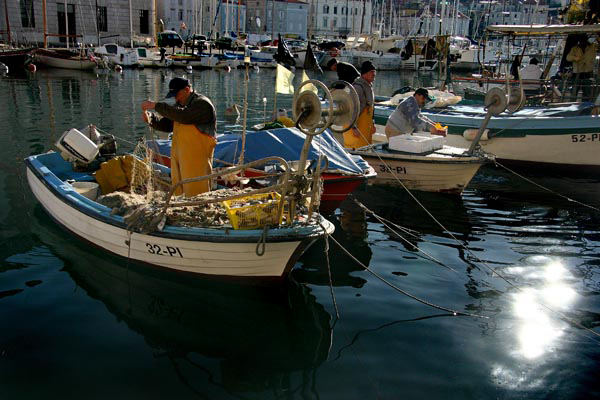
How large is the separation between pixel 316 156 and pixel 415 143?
295cm

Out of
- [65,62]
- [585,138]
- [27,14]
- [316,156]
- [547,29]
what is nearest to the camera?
[316,156]

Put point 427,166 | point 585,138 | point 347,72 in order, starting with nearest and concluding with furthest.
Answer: point 427,166, point 347,72, point 585,138

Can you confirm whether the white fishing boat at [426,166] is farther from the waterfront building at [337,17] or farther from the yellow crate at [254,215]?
the waterfront building at [337,17]

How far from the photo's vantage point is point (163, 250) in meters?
6.93

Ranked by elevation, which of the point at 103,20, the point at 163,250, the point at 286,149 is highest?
the point at 103,20

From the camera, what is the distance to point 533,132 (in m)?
14.3

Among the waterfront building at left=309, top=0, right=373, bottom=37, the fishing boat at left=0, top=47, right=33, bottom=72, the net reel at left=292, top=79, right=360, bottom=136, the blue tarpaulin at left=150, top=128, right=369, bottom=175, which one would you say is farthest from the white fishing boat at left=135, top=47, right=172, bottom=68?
the waterfront building at left=309, top=0, right=373, bottom=37

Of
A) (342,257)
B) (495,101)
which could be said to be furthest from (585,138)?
(342,257)

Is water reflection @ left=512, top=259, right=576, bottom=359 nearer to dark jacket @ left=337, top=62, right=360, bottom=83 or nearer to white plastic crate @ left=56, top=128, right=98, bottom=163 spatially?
dark jacket @ left=337, top=62, right=360, bottom=83

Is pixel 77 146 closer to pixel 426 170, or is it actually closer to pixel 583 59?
pixel 426 170

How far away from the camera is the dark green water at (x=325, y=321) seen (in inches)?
205

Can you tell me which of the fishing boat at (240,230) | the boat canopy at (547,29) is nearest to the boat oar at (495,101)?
the boat canopy at (547,29)

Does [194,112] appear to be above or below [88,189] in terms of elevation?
above

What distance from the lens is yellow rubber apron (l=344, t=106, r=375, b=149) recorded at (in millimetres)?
11938
